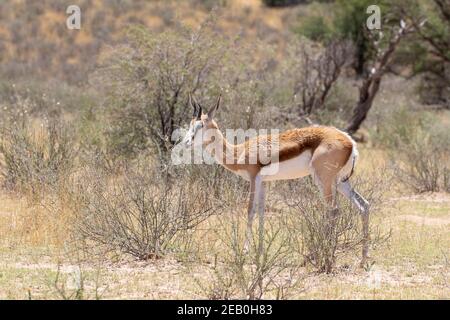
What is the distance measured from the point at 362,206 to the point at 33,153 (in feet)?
17.7

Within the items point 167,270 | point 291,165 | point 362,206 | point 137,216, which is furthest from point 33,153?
point 362,206

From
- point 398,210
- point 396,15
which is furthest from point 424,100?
point 398,210

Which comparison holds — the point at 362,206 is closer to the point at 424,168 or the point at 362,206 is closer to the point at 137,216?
the point at 137,216

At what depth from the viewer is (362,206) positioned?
8242 mm

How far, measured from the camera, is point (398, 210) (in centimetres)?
1160

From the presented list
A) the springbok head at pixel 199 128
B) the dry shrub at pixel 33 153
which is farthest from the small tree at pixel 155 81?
the springbok head at pixel 199 128

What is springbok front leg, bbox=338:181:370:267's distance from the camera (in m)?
7.79

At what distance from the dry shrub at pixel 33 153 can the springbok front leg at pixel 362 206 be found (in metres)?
3.88

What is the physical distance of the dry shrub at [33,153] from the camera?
35.3ft

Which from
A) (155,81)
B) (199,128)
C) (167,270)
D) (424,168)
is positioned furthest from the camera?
(424,168)

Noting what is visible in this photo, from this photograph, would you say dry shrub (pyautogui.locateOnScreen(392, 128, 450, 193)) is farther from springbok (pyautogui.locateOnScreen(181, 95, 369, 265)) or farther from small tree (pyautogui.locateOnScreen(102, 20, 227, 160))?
springbok (pyautogui.locateOnScreen(181, 95, 369, 265))

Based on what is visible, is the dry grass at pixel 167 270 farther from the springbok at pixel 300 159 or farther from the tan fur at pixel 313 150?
the tan fur at pixel 313 150

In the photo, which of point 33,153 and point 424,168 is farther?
point 424,168
